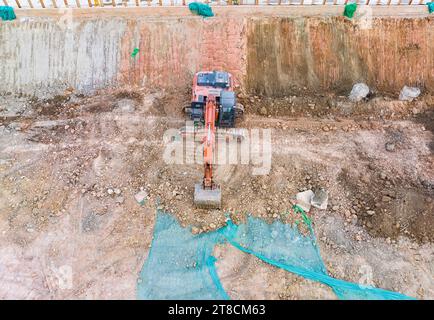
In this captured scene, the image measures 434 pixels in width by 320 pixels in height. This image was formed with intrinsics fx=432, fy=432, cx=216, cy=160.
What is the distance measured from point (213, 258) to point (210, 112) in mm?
3949

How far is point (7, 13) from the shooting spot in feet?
48.8

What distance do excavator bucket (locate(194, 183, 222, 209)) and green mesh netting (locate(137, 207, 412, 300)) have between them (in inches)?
27.5

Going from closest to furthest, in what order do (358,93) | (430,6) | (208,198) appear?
(208,198) → (358,93) → (430,6)

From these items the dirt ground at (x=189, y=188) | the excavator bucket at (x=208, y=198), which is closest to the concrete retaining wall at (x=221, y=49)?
the dirt ground at (x=189, y=188)

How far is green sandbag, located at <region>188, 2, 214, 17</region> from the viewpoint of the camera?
1482 centimetres

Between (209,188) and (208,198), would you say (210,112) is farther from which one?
(208,198)

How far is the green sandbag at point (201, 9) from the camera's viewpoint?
14.8 meters

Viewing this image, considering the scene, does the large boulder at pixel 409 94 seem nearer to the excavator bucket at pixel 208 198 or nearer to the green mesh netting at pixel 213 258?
the green mesh netting at pixel 213 258

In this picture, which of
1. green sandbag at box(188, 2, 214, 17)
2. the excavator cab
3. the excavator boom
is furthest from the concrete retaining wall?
the excavator boom

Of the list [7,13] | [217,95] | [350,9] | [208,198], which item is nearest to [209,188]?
[208,198]

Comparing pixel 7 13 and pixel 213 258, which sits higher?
pixel 7 13

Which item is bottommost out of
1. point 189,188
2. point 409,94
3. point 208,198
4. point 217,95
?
point 189,188
